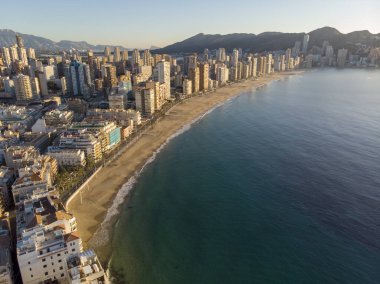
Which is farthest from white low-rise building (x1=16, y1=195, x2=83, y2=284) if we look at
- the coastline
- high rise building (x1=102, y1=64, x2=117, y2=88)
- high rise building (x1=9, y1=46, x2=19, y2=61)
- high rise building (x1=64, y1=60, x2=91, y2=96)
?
high rise building (x1=9, y1=46, x2=19, y2=61)

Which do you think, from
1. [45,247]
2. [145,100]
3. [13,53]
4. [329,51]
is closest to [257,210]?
[45,247]

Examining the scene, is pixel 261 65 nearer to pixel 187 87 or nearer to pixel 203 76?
pixel 203 76

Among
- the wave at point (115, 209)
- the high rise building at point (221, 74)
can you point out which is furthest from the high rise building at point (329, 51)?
the wave at point (115, 209)

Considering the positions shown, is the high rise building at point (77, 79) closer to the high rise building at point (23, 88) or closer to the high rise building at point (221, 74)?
the high rise building at point (23, 88)

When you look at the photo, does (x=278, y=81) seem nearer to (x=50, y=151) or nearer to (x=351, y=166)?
(x=351, y=166)

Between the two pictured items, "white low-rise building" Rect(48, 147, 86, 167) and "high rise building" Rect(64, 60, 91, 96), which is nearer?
"white low-rise building" Rect(48, 147, 86, 167)

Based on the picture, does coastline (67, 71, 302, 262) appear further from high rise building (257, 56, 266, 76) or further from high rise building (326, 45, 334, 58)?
high rise building (326, 45, 334, 58)

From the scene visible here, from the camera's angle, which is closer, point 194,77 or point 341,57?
point 194,77

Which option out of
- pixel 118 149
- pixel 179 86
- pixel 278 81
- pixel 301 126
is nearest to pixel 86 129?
pixel 118 149
